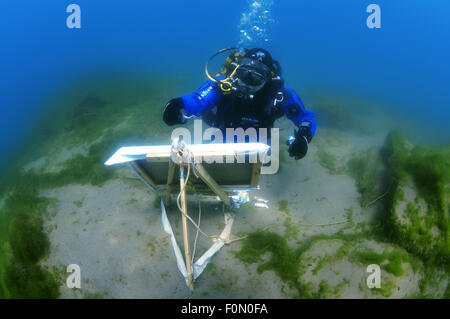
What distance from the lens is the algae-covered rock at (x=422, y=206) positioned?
351cm

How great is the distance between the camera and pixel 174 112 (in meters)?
3.81

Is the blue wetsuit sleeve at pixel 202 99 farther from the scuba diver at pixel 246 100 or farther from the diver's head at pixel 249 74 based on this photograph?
the diver's head at pixel 249 74

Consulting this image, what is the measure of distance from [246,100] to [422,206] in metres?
3.49

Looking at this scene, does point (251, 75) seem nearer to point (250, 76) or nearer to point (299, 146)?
point (250, 76)

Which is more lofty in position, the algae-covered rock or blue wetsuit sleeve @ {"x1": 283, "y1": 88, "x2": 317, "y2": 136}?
blue wetsuit sleeve @ {"x1": 283, "y1": 88, "x2": 317, "y2": 136}

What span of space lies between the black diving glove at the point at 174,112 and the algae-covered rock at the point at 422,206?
3.93m

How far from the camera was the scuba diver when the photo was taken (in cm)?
400

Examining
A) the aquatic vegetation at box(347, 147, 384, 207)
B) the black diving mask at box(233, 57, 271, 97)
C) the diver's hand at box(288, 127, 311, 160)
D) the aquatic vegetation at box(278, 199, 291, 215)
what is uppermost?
the black diving mask at box(233, 57, 271, 97)

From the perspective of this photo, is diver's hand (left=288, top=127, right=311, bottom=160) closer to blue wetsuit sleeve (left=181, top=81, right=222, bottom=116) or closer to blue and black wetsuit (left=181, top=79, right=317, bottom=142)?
blue and black wetsuit (left=181, top=79, right=317, bottom=142)

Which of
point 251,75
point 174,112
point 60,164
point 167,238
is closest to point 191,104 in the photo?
point 174,112
